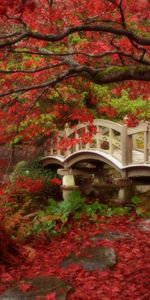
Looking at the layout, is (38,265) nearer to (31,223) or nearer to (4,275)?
(4,275)

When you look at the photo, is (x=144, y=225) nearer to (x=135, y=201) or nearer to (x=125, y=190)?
(x=135, y=201)

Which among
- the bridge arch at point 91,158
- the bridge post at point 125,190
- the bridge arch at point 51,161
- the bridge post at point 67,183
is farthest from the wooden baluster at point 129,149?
the bridge arch at point 51,161

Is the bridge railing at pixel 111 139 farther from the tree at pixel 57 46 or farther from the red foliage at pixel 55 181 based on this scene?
the tree at pixel 57 46

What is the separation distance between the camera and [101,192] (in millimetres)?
14938

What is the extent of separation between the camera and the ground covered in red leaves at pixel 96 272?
24.5 ft

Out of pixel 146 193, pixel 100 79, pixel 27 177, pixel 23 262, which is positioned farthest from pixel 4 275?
pixel 27 177

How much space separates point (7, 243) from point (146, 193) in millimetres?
5937

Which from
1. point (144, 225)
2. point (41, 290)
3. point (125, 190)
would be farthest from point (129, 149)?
point (41, 290)

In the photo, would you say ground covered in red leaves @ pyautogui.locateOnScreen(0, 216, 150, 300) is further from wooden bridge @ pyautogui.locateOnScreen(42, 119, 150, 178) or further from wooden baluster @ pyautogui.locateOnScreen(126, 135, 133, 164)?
wooden baluster @ pyautogui.locateOnScreen(126, 135, 133, 164)

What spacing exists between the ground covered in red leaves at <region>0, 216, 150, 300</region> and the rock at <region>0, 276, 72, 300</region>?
0.54 ft

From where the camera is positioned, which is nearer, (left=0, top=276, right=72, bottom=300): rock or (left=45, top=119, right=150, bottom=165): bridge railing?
(left=0, top=276, right=72, bottom=300): rock

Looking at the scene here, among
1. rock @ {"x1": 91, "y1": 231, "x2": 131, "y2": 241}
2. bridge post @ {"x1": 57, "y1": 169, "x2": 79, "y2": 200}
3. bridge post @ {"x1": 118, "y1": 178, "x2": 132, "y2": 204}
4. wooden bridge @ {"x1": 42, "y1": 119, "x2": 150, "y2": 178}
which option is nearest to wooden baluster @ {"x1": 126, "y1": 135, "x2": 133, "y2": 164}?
wooden bridge @ {"x1": 42, "y1": 119, "x2": 150, "y2": 178}

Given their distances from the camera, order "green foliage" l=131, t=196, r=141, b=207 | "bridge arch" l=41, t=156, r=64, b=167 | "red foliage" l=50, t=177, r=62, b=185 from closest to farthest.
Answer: "green foliage" l=131, t=196, r=141, b=207 → "red foliage" l=50, t=177, r=62, b=185 → "bridge arch" l=41, t=156, r=64, b=167

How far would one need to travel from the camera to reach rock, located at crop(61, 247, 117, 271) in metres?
8.69
